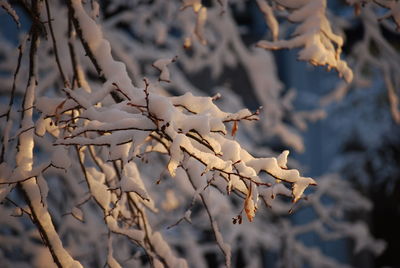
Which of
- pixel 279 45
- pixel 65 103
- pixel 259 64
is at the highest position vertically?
pixel 65 103

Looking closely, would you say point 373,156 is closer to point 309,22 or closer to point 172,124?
point 309,22

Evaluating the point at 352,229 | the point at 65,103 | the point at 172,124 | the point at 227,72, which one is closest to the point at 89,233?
the point at 65,103

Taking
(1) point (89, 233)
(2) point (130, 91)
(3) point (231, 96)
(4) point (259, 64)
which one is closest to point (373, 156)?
(3) point (231, 96)

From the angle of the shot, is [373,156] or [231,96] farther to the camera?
[373,156]

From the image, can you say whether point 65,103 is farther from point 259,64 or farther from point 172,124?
point 259,64

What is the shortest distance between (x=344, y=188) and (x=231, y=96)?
1.66 metres

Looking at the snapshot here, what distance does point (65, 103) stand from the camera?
1209 mm

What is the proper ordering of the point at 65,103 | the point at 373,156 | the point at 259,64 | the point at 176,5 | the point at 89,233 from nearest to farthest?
the point at 65,103
the point at 89,233
the point at 259,64
the point at 176,5
the point at 373,156

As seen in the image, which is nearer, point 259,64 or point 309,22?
point 309,22

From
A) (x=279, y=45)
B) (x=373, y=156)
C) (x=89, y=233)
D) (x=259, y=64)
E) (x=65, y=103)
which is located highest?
(x=65, y=103)

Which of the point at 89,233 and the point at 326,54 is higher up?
the point at 326,54

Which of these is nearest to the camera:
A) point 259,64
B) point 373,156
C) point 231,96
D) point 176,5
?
point 259,64

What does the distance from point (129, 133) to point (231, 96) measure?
11.1ft

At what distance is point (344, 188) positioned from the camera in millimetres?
4742
